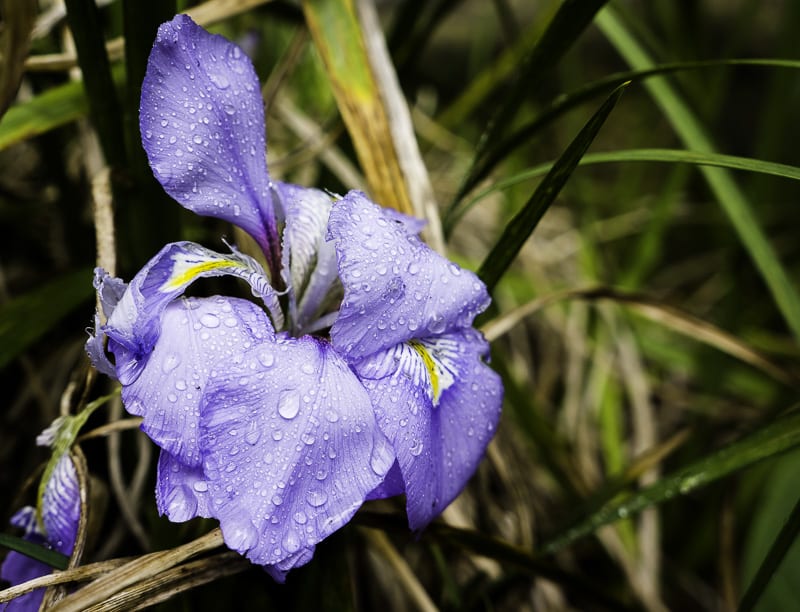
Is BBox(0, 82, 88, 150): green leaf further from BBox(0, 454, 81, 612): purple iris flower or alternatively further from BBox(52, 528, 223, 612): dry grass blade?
BBox(52, 528, 223, 612): dry grass blade

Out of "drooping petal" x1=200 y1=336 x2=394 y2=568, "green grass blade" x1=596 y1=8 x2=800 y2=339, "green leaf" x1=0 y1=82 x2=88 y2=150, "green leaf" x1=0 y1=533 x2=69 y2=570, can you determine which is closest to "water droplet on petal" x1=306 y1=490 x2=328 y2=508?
"drooping petal" x1=200 y1=336 x2=394 y2=568

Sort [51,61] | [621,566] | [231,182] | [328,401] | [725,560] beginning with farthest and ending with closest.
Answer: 1. [621,566]
2. [725,560]
3. [51,61]
4. [231,182]
5. [328,401]

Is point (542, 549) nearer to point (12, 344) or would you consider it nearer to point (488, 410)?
point (488, 410)

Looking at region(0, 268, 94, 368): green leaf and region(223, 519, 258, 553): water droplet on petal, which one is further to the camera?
region(0, 268, 94, 368): green leaf

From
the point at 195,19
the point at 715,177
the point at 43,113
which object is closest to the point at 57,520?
the point at 43,113

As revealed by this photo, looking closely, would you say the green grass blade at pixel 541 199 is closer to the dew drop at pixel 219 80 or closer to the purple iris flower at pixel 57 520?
the dew drop at pixel 219 80

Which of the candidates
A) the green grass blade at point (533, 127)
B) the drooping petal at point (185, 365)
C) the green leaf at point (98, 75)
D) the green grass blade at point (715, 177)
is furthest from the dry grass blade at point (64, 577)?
the green grass blade at point (715, 177)

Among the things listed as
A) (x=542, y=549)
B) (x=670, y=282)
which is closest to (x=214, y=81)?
(x=542, y=549)
